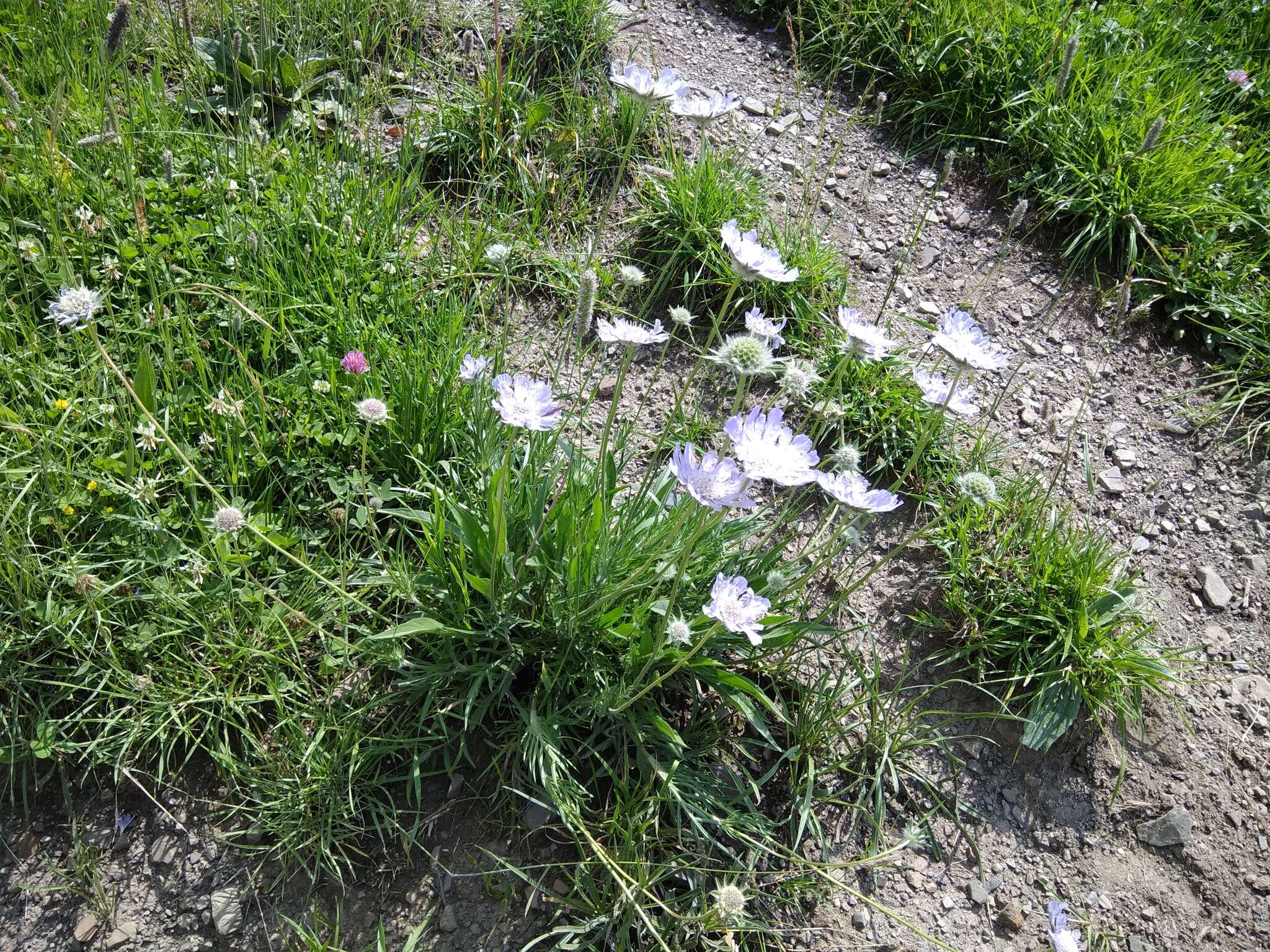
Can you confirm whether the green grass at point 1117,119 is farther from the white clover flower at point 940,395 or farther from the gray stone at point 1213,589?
the white clover flower at point 940,395

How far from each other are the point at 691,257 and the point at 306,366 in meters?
1.38

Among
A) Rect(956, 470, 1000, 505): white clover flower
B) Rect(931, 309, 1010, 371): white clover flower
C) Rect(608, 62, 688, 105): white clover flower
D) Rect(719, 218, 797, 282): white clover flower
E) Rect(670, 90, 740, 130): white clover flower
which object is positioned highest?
Rect(608, 62, 688, 105): white clover flower

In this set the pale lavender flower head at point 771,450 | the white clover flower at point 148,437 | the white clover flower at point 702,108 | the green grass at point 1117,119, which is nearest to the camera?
the pale lavender flower head at point 771,450

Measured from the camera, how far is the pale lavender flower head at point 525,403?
5.68 feet

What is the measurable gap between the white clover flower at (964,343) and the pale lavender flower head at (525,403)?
0.81 m

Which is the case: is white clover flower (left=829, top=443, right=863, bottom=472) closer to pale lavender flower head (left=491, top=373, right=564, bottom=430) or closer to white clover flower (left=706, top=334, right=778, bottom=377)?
white clover flower (left=706, top=334, right=778, bottom=377)

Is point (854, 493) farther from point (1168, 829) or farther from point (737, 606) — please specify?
point (1168, 829)

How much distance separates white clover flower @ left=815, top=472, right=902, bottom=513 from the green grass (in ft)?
6.26

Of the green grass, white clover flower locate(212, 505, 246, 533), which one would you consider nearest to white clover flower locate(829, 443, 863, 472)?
white clover flower locate(212, 505, 246, 533)

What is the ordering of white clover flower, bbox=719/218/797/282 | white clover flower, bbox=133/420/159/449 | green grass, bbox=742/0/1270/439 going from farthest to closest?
green grass, bbox=742/0/1270/439, white clover flower, bbox=133/420/159/449, white clover flower, bbox=719/218/797/282

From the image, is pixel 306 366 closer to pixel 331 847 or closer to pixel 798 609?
pixel 331 847

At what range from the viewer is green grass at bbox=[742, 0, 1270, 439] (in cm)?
333

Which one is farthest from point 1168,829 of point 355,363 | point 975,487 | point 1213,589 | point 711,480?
point 355,363

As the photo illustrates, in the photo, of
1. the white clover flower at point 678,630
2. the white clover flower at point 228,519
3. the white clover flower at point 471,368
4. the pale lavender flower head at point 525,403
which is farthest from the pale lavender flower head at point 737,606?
the white clover flower at point 228,519
